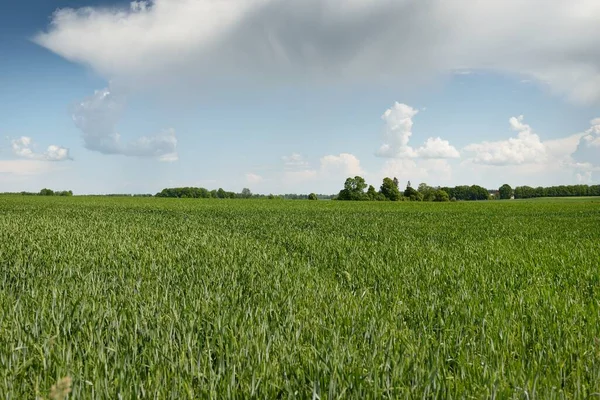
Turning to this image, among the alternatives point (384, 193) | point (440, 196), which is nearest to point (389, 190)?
point (384, 193)

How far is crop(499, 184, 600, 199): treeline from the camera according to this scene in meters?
160

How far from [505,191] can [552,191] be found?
717 inches

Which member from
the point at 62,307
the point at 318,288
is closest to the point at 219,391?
the point at 62,307

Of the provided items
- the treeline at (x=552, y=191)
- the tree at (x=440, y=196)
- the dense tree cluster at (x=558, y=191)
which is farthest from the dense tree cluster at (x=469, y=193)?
the tree at (x=440, y=196)

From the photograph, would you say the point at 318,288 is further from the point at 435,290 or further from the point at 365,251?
the point at 365,251

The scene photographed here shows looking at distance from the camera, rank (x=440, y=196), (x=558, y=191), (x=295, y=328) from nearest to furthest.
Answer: (x=295, y=328) < (x=440, y=196) < (x=558, y=191)

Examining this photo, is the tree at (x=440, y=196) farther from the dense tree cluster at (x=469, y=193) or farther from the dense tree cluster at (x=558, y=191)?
the dense tree cluster at (x=558, y=191)

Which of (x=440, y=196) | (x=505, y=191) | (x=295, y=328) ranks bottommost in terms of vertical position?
(x=295, y=328)

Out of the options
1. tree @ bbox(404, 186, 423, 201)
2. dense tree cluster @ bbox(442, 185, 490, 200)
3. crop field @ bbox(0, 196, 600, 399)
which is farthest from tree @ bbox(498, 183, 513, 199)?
crop field @ bbox(0, 196, 600, 399)

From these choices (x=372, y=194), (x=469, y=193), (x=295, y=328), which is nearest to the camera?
(x=295, y=328)

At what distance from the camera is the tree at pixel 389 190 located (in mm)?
125250

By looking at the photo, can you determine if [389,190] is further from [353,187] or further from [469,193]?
[469,193]

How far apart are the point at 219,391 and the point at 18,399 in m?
1.30

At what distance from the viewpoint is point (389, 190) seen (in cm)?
12706
